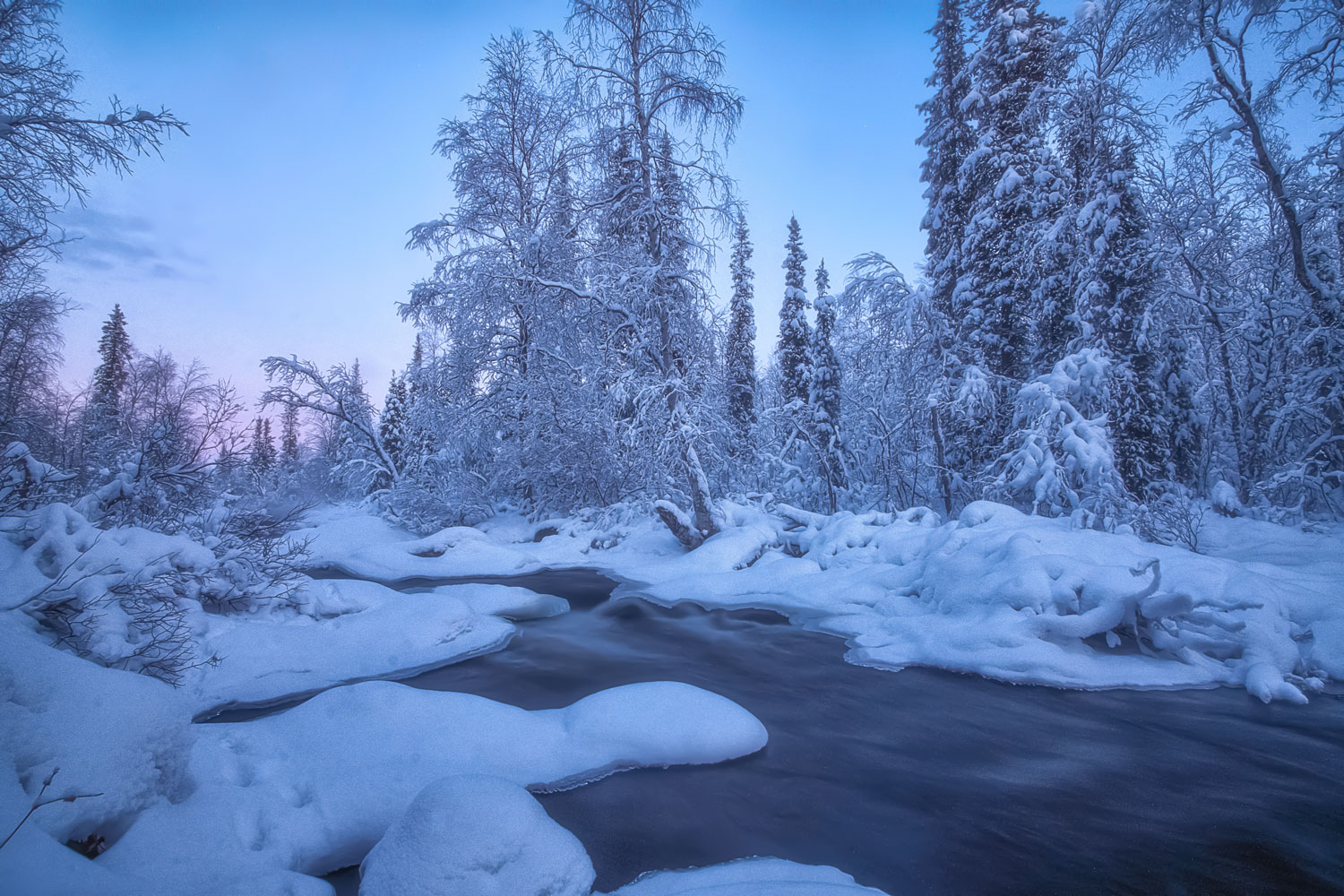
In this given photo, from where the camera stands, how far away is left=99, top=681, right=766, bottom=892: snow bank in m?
2.38

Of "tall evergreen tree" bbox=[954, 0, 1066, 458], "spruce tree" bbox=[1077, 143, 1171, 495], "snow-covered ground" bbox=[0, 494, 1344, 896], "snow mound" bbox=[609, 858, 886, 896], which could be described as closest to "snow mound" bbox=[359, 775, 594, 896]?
"snow-covered ground" bbox=[0, 494, 1344, 896]

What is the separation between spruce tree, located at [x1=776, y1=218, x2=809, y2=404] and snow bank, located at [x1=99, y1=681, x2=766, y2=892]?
1944 centimetres

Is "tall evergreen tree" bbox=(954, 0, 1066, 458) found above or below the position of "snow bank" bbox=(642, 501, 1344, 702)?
above

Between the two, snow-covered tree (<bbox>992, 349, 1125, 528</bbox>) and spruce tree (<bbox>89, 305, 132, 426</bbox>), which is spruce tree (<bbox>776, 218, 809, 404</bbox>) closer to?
snow-covered tree (<bbox>992, 349, 1125, 528</bbox>)

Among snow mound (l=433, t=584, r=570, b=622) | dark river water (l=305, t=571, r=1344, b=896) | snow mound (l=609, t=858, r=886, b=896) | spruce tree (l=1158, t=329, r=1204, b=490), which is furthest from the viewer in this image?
spruce tree (l=1158, t=329, r=1204, b=490)

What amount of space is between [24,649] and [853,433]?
16.8 meters

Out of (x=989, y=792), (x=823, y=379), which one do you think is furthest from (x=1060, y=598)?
(x=823, y=379)

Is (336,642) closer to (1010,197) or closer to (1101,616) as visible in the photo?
(1101,616)

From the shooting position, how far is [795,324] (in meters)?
22.4

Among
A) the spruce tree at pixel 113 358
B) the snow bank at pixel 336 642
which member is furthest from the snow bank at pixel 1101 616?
the spruce tree at pixel 113 358

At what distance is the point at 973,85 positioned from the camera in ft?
43.9

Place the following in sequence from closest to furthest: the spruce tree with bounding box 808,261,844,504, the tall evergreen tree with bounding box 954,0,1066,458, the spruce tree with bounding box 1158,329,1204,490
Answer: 1. the tall evergreen tree with bounding box 954,0,1066,458
2. the spruce tree with bounding box 1158,329,1204,490
3. the spruce tree with bounding box 808,261,844,504

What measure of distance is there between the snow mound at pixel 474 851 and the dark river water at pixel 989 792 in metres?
0.46

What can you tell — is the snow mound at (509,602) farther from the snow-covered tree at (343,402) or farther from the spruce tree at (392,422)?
the spruce tree at (392,422)
